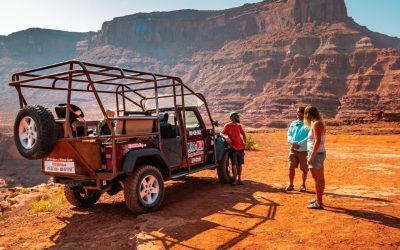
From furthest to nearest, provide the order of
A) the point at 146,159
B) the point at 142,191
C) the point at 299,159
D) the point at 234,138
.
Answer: the point at 234,138 → the point at 299,159 → the point at 146,159 → the point at 142,191

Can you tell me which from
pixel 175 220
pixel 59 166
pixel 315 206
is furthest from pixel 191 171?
pixel 59 166

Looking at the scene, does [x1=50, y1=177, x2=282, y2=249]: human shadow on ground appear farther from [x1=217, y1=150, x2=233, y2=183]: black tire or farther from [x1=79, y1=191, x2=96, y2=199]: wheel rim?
[x1=217, y1=150, x2=233, y2=183]: black tire

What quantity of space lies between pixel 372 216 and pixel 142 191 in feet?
13.8

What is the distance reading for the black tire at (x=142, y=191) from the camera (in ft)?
21.2

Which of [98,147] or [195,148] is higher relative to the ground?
[98,147]

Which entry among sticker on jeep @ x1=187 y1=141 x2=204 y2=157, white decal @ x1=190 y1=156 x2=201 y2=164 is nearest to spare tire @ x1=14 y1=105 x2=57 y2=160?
sticker on jeep @ x1=187 y1=141 x2=204 y2=157

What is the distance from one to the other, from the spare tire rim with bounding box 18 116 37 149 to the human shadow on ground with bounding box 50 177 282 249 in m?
1.61

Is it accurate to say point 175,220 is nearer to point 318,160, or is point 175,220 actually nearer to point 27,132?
point 318,160

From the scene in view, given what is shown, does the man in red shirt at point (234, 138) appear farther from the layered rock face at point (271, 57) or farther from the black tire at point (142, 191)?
the layered rock face at point (271, 57)

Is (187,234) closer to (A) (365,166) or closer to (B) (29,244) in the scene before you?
(B) (29,244)

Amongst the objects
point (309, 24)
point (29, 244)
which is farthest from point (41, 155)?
point (309, 24)

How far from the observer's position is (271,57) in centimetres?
13162

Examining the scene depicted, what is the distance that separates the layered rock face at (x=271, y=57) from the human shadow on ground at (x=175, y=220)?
79.9m

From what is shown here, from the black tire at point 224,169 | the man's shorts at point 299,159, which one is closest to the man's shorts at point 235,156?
the black tire at point 224,169
